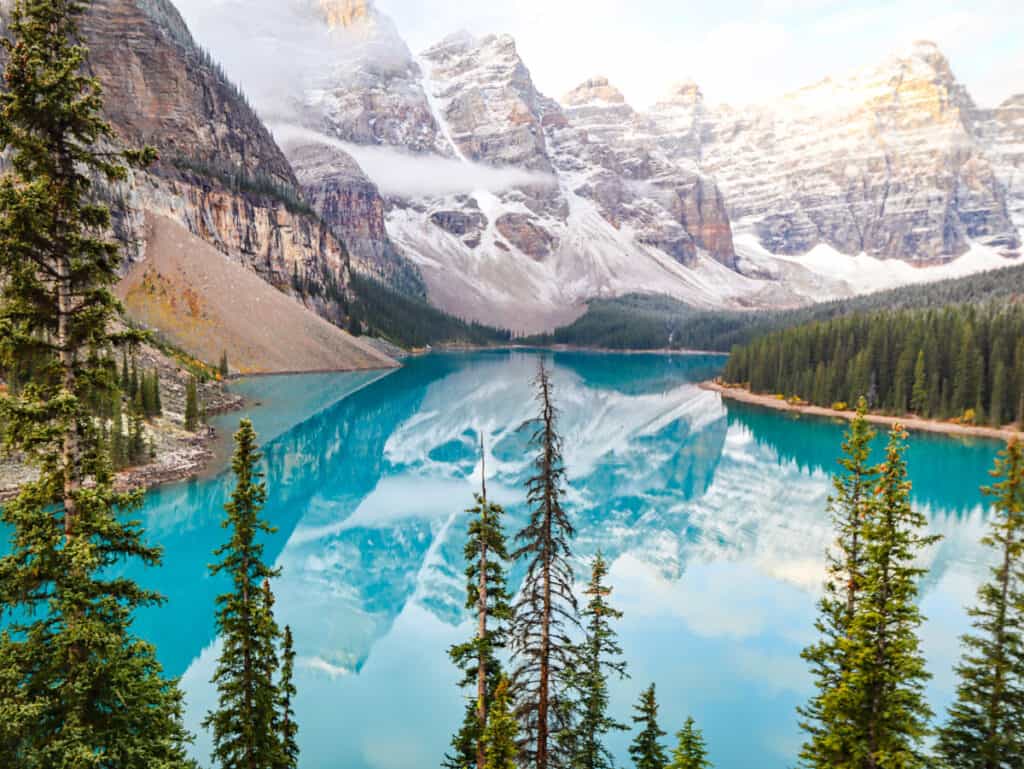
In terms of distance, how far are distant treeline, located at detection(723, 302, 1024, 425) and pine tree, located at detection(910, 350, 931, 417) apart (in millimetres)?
113

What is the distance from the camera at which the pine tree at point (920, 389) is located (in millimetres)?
74812

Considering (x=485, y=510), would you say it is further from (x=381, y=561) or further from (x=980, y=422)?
(x=980, y=422)

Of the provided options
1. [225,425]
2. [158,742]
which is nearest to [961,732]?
[158,742]

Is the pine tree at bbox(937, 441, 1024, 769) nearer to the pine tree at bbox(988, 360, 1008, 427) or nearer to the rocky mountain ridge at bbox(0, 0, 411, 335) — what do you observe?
the pine tree at bbox(988, 360, 1008, 427)

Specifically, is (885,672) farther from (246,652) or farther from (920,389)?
(920,389)

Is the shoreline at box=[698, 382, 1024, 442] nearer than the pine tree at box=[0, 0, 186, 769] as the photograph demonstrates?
No

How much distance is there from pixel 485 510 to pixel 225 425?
53.3m

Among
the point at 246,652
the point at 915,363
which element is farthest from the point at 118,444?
the point at 915,363

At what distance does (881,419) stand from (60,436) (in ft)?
270

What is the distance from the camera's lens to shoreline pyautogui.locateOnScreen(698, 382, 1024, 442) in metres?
67.4

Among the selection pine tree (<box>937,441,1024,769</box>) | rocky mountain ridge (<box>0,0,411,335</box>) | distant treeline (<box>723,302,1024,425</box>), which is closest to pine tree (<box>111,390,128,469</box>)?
pine tree (<box>937,441,1024,769</box>)

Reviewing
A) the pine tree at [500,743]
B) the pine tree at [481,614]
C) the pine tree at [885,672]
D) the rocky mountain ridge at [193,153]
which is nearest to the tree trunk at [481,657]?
the pine tree at [481,614]

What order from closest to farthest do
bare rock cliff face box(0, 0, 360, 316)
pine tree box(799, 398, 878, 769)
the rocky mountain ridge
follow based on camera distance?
pine tree box(799, 398, 878, 769) → the rocky mountain ridge → bare rock cliff face box(0, 0, 360, 316)

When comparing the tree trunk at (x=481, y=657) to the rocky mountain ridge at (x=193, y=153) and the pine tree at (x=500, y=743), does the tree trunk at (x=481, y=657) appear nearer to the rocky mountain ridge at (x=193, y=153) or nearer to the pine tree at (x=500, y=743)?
the pine tree at (x=500, y=743)
